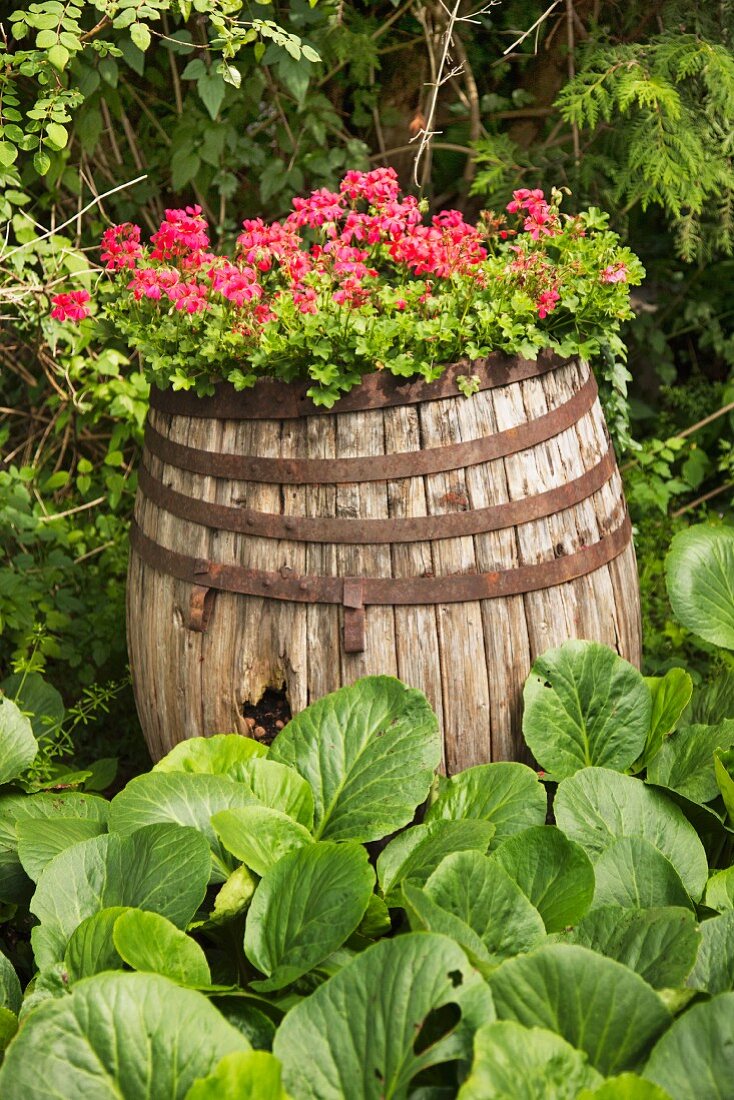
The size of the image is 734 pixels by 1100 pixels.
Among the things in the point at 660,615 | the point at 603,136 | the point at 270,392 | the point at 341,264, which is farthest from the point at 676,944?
the point at 603,136

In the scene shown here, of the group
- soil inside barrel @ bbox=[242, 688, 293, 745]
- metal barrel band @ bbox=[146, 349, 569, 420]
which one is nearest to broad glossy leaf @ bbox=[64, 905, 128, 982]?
soil inside barrel @ bbox=[242, 688, 293, 745]

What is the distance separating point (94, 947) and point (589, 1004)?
2.56 ft

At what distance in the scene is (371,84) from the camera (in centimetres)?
367

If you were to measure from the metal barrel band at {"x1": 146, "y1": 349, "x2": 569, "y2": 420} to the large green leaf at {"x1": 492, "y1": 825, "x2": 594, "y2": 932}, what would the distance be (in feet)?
2.79

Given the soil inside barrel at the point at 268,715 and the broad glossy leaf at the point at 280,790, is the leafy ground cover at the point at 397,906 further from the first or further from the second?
the soil inside barrel at the point at 268,715

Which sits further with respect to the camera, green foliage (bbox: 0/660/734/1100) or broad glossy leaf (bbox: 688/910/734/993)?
broad glossy leaf (bbox: 688/910/734/993)

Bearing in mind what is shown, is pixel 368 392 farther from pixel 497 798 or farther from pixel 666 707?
pixel 666 707

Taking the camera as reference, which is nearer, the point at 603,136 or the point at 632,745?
the point at 632,745

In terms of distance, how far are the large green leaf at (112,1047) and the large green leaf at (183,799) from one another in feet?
1.77

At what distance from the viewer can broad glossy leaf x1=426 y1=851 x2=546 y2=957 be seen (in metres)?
1.73

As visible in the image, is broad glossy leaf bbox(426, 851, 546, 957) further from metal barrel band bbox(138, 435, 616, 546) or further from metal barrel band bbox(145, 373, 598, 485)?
metal barrel band bbox(145, 373, 598, 485)

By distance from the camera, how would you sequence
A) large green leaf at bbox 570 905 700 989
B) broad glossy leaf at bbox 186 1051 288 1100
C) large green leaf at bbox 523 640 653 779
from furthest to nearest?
large green leaf at bbox 523 640 653 779, large green leaf at bbox 570 905 700 989, broad glossy leaf at bbox 186 1051 288 1100

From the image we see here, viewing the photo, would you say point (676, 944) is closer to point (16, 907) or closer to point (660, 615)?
point (16, 907)

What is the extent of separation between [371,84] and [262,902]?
2879 millimetres
